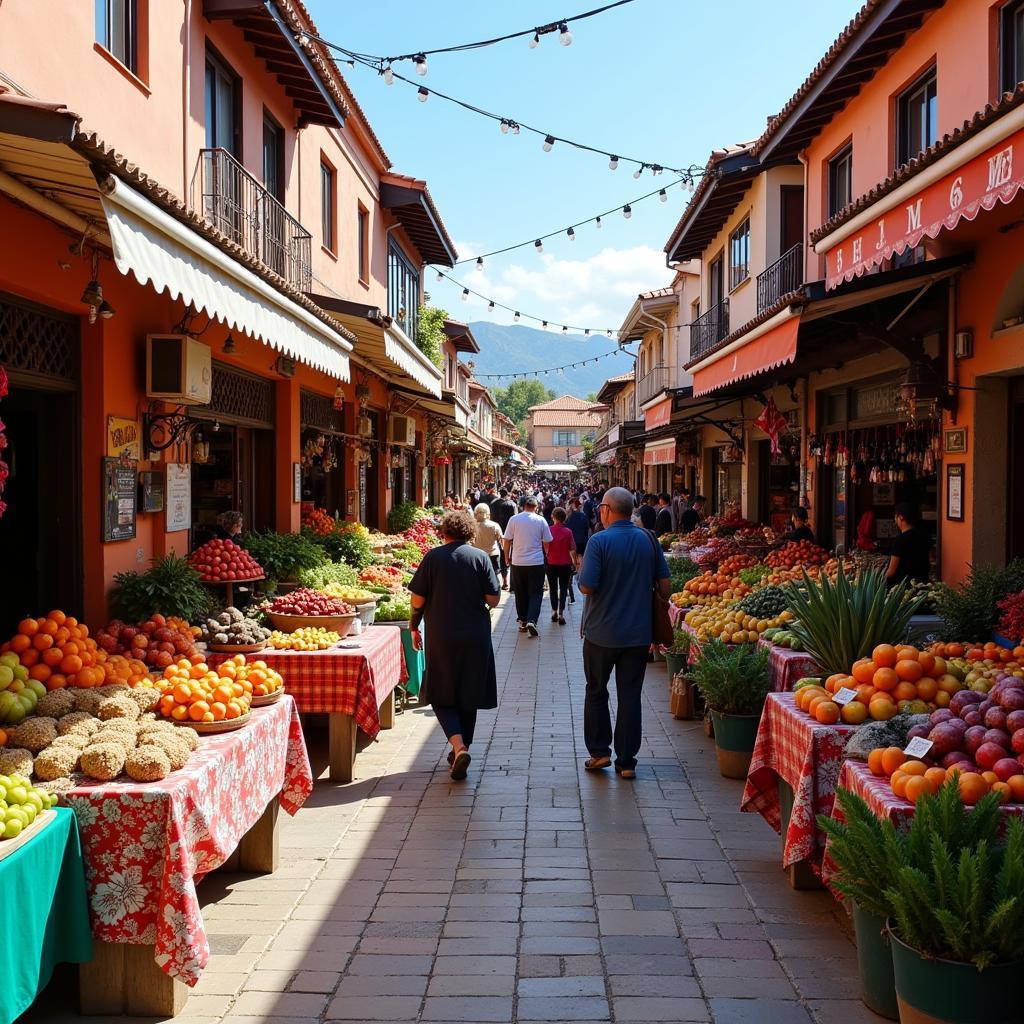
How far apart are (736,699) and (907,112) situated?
745 centimetres

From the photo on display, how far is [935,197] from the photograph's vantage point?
18.5ft

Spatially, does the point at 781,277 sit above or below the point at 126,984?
above

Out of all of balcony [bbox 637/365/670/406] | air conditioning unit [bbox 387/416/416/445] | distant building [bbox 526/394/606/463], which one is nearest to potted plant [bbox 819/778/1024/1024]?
air conditioning unit [bbox 387/416/416/445]

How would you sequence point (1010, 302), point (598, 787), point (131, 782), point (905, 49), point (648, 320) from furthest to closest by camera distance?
point (648, 320) → point (905, 49) → point (1010, 302) → point (598, 787) → point (131, 782)

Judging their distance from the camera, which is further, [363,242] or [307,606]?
[363,242]

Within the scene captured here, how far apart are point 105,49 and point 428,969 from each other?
6303mm

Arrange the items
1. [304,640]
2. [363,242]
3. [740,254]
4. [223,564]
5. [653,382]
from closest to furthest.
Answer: [304,640], [223,564], [363,242], [740,254], [653,382]

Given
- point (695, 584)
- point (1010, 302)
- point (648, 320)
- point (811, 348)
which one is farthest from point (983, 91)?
point (648, 320)

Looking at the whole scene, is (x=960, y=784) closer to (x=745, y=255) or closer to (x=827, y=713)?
(x=827, y=713)

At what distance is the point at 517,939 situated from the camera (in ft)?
14.2

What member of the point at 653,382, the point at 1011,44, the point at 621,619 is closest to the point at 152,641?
the point at 621,619

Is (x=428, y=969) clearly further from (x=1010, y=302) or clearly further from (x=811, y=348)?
(x=811, y=348)

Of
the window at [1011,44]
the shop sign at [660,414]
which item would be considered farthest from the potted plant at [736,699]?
the shop sign at [660,414]

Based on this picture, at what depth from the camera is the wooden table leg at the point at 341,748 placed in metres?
6.85
